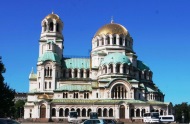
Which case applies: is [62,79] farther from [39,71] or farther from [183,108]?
[183,108]

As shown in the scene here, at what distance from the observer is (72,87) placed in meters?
80.8

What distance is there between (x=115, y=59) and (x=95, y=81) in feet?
24.3

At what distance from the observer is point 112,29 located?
87312 millimetres

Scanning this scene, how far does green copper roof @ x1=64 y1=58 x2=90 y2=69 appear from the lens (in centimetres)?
8562

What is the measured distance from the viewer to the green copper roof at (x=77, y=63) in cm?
8562

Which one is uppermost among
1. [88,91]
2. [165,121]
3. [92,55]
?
[92,55]

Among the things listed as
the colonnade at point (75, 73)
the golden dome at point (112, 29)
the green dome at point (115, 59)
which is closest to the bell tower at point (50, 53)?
the colonnade at point (75, 73)

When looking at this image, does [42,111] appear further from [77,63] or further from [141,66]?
[141,66]

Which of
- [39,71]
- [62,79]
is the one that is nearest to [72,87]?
[62,79]

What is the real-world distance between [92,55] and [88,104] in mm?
15709

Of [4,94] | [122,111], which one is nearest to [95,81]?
[122,111]

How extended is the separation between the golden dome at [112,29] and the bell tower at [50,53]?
33.2ft

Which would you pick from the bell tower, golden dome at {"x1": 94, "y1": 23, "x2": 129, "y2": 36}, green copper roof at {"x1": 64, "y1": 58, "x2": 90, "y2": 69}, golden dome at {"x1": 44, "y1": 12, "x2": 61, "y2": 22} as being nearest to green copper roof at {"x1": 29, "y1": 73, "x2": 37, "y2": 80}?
the bell tower

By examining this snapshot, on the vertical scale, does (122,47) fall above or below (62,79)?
above
